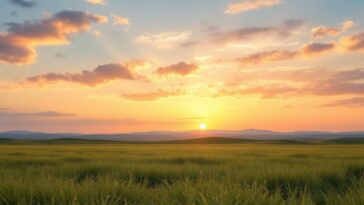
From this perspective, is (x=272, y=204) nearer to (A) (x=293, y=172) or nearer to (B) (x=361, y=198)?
(B) (x=361, y=198)

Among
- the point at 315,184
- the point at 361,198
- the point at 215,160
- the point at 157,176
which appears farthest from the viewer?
the point at 215,160

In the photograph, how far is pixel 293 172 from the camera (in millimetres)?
9711

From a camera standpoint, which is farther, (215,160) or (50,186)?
(215,160)

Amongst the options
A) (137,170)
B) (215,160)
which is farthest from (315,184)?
(215,160)

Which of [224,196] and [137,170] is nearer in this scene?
[224,196]

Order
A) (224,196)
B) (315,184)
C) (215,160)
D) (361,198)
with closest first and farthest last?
1. (224,196)
2. (361,198)
3. (315,184)
4. (215,160)

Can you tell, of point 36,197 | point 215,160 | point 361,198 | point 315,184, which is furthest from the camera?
point 215,160

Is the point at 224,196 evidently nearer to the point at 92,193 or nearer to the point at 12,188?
the point at 92,193

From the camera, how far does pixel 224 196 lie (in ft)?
16.0

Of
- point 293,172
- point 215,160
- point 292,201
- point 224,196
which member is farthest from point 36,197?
point 215,160

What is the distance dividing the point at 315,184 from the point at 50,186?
20.2 feet

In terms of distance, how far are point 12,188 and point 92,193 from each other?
1351 millimetres

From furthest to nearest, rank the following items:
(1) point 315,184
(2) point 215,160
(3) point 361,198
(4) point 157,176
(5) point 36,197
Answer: (2) point 215,160 < (4) point 157,176 < (1) point 315,184 < (5) point 36,197 < (3) point 361,198

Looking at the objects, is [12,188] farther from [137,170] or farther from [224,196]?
[137,170]
